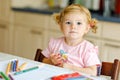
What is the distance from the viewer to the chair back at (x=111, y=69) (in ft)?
3.94

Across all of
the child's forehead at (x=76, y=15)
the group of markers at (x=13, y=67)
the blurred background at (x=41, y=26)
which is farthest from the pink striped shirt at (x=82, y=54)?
the blurred background at (x=41, y=26)

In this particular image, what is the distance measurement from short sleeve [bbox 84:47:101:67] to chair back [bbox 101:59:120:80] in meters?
0.04

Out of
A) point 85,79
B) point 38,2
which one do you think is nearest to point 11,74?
point 85,79

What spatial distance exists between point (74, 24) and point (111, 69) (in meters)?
0.26

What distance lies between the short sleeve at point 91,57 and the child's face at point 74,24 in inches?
3.5

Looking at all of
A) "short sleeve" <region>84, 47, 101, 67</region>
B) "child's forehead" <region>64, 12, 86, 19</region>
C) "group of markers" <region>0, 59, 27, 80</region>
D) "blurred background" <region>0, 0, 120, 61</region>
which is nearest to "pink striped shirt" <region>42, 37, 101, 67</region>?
"short sleeve" <region>84, 47, 101, 67</region>

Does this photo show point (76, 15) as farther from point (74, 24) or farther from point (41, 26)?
point (41, 26)

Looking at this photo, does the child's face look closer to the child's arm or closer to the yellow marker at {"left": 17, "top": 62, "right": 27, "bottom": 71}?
the child's arm

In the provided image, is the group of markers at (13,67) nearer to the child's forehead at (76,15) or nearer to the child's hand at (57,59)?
the child's hand at (57,59)

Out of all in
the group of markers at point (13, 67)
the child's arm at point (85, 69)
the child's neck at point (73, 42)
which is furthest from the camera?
the child's neck at point (73, 42)

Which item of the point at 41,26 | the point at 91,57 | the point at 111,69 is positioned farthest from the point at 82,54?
the point at 41,26

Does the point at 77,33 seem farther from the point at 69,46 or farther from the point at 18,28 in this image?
the point at 18,28

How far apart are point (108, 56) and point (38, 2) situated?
4.11ft

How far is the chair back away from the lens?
1.20 m
